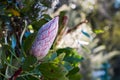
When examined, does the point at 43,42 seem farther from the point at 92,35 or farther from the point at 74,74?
the point at 92,35

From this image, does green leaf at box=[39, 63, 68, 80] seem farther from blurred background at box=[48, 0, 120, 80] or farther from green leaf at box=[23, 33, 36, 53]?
blurred background at box=[48, 0, 120, 80]

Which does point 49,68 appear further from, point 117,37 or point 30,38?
point 117,37

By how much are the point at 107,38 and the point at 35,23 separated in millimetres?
9065

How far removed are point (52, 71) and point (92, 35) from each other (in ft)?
3.17

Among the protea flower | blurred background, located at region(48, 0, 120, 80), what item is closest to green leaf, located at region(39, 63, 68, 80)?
the protea flower

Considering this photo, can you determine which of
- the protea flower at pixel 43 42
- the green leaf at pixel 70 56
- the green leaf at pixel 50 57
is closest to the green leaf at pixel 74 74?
the green leaf at pixel 70 56

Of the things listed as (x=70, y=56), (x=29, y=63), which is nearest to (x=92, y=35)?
(x=70, y=56)

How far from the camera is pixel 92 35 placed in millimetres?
1960

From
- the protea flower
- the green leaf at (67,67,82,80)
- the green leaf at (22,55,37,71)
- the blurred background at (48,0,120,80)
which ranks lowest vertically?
the green leaf at (22,55,37,71)

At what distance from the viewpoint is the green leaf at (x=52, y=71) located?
3.29ft

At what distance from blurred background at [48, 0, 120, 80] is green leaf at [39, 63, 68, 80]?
1.09 feet

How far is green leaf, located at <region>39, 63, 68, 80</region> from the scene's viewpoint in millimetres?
1004

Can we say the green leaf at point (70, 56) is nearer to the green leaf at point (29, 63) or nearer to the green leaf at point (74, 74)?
the green leaf at point (74, 74)

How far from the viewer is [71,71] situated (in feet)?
4.15
